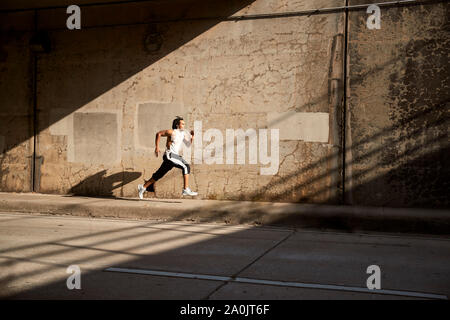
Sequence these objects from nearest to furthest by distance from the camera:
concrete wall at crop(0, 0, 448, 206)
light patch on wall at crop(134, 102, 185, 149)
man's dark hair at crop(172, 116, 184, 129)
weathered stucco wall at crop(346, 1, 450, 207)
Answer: weathered stucco wall at crop(346, 1, 450, 207)
concrete wall at crop(0, 0, 448, 206)
man's dark hair at crop(172, 116, 184, 129)
light patch on wall at crop(134, 102, 185, 149)

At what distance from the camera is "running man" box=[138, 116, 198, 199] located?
8484mm

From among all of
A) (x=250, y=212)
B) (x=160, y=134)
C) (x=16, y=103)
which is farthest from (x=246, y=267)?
(x=16, y=103)

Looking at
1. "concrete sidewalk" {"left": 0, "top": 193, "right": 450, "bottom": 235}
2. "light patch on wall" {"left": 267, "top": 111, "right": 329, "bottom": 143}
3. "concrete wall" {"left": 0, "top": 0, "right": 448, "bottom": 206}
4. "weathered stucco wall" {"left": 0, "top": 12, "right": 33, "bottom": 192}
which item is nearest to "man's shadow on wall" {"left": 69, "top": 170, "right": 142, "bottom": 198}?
"concrete wall" {"left": 0, "top": 0, "right": 448, "bottom": 206}

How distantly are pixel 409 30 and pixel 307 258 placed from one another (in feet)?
16.4

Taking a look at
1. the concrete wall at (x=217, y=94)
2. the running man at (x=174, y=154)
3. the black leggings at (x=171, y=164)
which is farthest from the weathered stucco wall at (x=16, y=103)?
the black leggings at (x=171, y=164)

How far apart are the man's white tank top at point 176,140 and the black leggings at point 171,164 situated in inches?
4.3

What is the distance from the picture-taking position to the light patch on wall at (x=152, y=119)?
30.5 ft

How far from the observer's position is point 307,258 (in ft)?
16.7

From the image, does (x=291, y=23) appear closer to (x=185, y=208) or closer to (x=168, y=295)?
(x=185, y=208)

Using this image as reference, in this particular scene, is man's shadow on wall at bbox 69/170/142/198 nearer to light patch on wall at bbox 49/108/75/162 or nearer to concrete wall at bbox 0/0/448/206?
concrete wall at bbox 0/0/448/206

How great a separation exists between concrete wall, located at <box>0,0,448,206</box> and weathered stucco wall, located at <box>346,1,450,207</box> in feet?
0.08

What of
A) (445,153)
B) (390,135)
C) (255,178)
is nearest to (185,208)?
(255,178)
